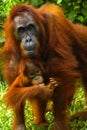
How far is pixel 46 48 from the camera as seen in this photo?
4324 millimetres

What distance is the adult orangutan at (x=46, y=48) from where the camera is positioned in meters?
4.23

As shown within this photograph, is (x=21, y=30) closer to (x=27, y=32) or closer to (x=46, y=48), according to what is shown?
(x=27, y=32)

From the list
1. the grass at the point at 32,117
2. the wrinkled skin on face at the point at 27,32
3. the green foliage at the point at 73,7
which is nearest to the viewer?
the wrinkled skin on face at the point at 27,32

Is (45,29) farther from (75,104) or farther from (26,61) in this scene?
(75,104)

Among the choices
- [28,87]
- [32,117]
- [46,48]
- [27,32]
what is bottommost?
[32,117]

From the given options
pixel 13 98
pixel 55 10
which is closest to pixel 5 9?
pixel 55 10

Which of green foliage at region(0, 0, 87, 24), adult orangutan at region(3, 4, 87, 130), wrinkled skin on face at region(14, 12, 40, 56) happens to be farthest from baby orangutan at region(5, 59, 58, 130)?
green foliage at region(0, 0, 87, 24)

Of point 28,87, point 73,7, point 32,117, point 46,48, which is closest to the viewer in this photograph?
point 28,87

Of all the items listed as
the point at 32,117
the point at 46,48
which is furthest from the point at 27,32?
the point at 32,117

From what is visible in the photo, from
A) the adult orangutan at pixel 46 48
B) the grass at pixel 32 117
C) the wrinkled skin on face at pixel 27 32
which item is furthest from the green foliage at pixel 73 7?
the wrinkled skin on face at pixel 27 32

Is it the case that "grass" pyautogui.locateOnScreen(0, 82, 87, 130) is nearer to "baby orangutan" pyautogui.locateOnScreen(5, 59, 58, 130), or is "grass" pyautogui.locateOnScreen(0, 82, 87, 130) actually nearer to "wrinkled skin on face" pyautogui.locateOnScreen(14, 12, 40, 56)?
"baby orangutan" pyautogui.locateOnScreen(5, 59, 58, 130)

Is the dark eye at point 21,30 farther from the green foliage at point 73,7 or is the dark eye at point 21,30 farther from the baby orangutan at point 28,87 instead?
the green foliage at point 73,7

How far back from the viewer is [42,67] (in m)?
4.28

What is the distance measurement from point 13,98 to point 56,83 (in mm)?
375
